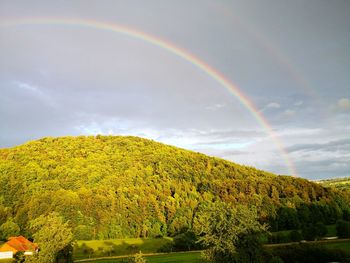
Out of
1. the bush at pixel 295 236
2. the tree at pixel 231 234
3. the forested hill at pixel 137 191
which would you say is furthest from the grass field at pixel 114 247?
the tree at pixel 231 234

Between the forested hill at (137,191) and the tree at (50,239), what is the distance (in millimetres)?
82855

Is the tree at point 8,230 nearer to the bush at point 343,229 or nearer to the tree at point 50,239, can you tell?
the tree at point 50,239

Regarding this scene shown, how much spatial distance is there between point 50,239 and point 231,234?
16.6 m

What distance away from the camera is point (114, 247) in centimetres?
10281

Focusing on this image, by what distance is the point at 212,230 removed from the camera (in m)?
35.5

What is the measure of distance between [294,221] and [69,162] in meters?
96.3

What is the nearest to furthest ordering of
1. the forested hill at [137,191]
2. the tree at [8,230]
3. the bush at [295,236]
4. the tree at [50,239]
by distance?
1. the tree at [50,239]
2. the bush at [295,236]
3. the tree at [8,230]
4. the forested hill at [137,191]

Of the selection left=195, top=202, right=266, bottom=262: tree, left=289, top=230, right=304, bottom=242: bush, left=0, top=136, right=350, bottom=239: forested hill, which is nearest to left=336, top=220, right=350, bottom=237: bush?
left=289, top=230, right=304, bottom=242: bush

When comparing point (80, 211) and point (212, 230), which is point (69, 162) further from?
point (212, 230)

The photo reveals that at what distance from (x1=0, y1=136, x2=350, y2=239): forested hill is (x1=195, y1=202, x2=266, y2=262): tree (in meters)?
88.7

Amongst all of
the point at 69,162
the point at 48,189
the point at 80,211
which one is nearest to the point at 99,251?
the point at 80,211

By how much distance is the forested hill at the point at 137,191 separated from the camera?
123688 millimetres

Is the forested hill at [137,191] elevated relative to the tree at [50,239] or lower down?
elevated

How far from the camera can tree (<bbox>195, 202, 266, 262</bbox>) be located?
33.3 meters
